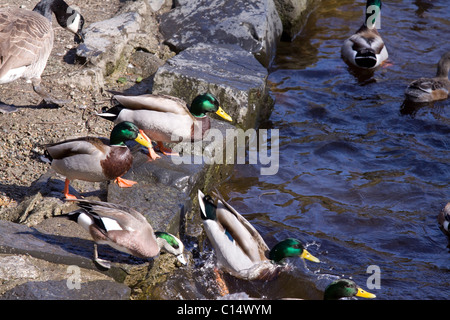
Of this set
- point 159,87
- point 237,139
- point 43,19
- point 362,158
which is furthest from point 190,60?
point 362,158

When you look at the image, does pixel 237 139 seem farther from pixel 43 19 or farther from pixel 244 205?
pixel 43 19

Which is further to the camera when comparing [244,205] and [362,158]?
[362,158]

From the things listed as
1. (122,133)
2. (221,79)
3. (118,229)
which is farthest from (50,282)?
(221,79)

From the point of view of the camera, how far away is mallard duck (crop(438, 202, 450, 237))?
551 centimetres

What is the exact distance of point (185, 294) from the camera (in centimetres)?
445

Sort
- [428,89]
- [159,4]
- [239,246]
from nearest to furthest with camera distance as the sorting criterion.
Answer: [239,246] → [428,89] → [159,4]

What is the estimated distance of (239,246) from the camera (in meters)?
4.70

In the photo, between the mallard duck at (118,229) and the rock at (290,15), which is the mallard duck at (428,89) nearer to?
the rock at (290,15)

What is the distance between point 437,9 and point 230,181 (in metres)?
6.58

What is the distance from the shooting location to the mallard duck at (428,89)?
25.6ft

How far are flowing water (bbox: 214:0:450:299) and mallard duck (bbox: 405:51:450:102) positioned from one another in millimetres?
131

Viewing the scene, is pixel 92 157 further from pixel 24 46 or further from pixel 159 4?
pixel 159 4

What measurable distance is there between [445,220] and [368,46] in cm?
391

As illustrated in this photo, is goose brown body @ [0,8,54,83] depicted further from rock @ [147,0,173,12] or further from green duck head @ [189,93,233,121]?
rock @ [147,0,173,12]
